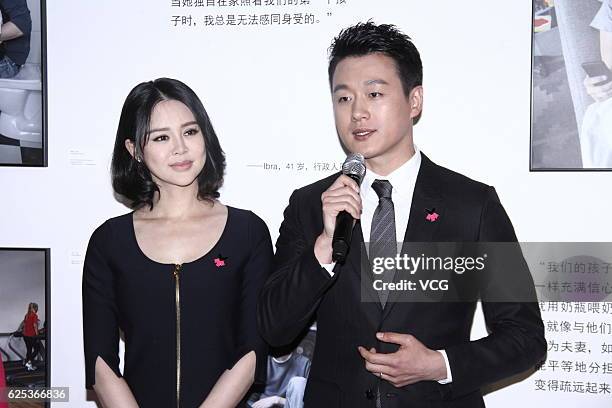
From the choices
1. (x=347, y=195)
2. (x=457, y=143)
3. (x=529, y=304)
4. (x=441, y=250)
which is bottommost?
(x=529, y=304)

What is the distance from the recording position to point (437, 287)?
2266 mm

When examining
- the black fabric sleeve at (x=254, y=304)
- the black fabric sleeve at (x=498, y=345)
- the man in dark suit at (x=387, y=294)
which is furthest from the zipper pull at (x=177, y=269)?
the black fabric sleeve at (x=498, y=345)

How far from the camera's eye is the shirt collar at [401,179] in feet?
7.51

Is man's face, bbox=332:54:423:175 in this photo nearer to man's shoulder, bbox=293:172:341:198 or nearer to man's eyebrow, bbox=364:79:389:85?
man's eyebrow, bbox=364:79:389:85

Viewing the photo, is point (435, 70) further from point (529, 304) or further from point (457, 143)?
point (529, 304)

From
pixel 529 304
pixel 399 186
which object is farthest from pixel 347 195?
pixel 529 304

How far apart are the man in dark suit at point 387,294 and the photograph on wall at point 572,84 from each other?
660 mm

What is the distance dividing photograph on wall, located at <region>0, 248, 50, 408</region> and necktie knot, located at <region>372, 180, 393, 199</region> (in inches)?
65.1

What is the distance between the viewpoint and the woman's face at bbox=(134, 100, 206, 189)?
8.05ft

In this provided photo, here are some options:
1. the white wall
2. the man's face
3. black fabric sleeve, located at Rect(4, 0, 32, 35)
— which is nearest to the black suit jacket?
the man's face

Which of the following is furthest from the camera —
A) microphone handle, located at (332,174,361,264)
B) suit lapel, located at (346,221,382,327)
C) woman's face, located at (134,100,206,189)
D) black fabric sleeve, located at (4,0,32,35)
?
black fabric sleeve, located at (4,0,32,35)

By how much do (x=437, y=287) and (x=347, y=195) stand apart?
0.56 metres

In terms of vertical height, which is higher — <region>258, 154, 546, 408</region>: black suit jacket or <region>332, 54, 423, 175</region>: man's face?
<region>332, 54, 423, 175</region>: man's face

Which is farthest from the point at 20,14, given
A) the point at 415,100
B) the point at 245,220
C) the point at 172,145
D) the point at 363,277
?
the point at 363,277
